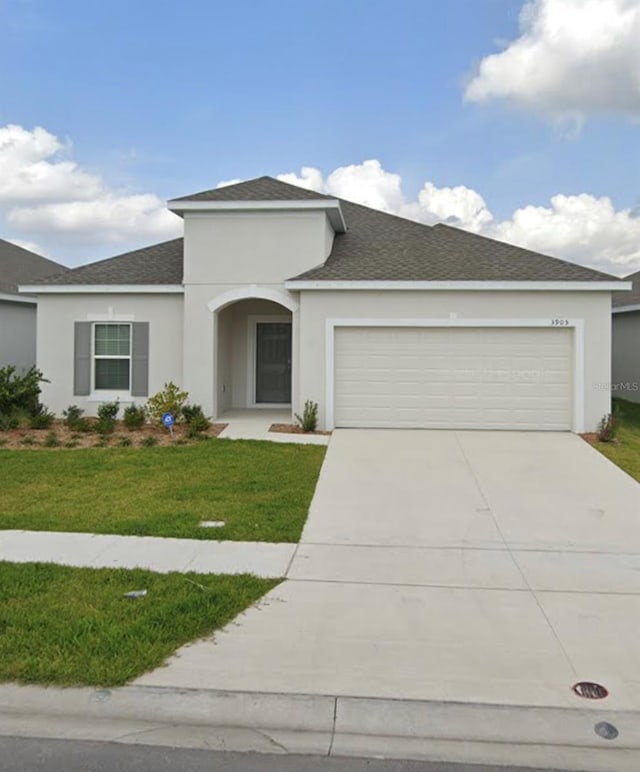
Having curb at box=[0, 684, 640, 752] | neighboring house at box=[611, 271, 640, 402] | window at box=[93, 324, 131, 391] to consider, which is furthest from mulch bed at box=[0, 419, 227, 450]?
neighboring house at box=[611, 271, 640, 402]

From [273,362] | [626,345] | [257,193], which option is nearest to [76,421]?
[273,362]

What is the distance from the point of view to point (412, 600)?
5.23 m

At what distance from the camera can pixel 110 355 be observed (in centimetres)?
1484

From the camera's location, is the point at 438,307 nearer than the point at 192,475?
No

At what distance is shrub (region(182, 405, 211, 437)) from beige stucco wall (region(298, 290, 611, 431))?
2.11 meters

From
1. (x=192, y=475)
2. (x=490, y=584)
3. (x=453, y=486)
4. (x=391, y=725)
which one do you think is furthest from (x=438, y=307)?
(x=391, y=725)

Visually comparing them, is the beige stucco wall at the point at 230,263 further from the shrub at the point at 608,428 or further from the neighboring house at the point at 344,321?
the shrub at the point at 608,428

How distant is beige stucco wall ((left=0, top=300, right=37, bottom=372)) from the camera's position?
18.5 m

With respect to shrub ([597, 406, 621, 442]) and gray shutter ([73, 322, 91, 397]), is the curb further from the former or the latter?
gray shutter ([73, 322, 91, 397])

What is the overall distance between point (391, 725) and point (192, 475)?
20.6 feet

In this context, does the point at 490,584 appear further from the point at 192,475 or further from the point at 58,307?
the point at 58,307

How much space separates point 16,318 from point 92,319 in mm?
5805

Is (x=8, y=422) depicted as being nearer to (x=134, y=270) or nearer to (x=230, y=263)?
(x=134, y=270)

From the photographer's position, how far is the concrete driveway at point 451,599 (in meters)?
4.00
